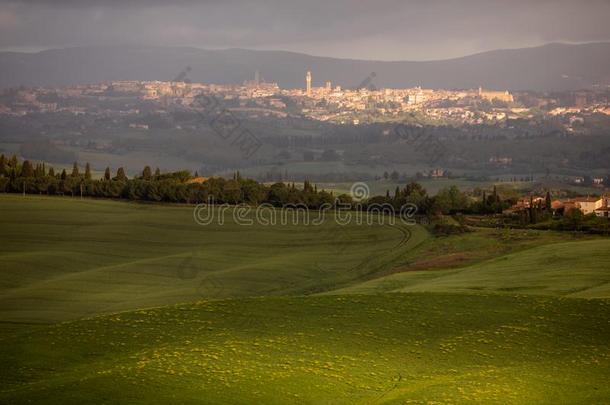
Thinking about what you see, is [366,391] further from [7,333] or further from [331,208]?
[331,208]

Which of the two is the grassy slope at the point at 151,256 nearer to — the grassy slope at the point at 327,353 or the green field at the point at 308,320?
the green field at the point at 308,320

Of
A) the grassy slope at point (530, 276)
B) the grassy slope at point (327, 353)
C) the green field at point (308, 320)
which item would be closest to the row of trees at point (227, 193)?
the green field at point (308, 320)

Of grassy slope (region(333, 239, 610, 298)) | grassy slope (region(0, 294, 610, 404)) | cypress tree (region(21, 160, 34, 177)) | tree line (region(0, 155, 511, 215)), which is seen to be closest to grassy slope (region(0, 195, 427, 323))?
tree line (region(0, 155, 511, 215))

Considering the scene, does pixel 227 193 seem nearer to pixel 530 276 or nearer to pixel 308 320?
pixel 530 276

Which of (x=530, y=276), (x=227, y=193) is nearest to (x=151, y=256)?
(x=227, y=193)

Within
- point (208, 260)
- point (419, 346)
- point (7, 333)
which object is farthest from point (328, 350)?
point (208, 260)
